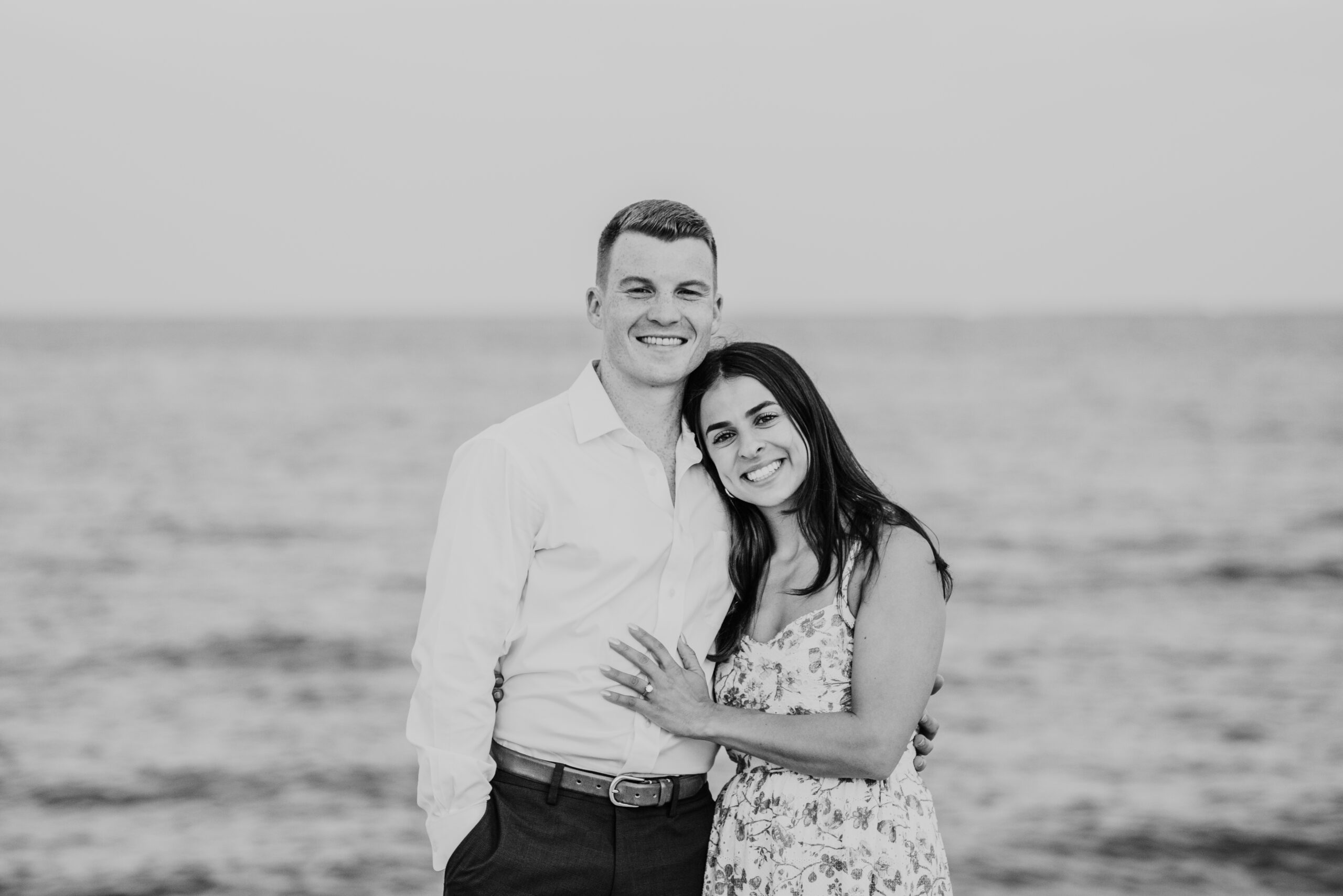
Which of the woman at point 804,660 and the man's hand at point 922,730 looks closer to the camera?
the woman at point 804,660

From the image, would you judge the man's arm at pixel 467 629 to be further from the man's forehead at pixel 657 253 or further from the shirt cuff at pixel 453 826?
the man's forehead at pixel 657 253

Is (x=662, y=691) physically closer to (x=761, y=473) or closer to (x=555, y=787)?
(x=555, y=787)

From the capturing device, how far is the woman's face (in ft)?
10.2

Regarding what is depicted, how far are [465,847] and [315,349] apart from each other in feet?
234

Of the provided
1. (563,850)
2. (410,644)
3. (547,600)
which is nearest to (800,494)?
(547,600)

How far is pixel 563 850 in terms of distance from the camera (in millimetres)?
2963

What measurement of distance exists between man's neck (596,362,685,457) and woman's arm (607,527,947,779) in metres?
0.53

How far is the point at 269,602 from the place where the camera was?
12844 mm

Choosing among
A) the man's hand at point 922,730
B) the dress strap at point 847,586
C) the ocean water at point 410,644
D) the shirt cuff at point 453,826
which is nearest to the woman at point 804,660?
the dress strap at point 847,586

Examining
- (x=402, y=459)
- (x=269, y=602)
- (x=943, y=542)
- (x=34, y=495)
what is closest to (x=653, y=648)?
(x=269, y=602)

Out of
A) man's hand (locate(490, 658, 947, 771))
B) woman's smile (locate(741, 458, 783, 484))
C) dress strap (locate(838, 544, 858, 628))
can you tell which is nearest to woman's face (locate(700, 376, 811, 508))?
woman's smile (locate(741, 458, 783, 484))

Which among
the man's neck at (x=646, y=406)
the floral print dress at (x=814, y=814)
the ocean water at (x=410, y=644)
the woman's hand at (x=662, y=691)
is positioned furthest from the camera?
the ocean water at (x=410, y=644)

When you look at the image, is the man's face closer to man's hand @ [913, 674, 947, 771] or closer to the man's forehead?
the man's forehead

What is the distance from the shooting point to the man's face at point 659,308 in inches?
124
